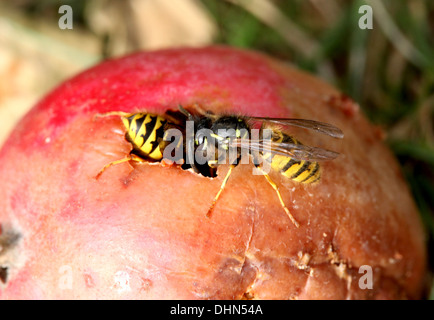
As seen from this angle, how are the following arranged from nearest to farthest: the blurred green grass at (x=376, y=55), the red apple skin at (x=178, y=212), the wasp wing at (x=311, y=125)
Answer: the red apple skin at (x=178, y=212) → the wasp wing at (x=311, y=125) → the blurred green grass at (x=376, y=55)

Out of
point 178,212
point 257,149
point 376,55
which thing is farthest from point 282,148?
point 376,55

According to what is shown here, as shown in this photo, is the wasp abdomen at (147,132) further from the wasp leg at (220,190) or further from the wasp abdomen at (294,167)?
the wasp abdomen at (294,167)

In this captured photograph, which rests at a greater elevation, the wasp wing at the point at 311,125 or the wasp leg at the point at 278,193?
the wasp wing at the point at 311,125

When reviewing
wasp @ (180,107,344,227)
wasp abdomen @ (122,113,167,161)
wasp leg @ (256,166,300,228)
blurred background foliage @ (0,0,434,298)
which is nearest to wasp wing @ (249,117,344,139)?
wasp @ (180,107,344,227)

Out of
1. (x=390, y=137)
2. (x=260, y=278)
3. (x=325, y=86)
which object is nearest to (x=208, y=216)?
(x=260, y=278)

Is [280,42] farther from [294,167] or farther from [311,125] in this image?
[294,167]

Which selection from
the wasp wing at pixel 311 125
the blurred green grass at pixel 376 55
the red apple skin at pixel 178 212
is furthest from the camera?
the blurred green grass at pixel 376 55

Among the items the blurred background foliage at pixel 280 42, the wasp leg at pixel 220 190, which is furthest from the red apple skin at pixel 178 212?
the blurred background foliage at pixel 280 42
